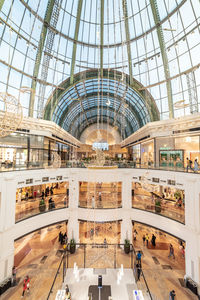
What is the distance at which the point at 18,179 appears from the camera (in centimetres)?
1181

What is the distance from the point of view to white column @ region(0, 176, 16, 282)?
10309mm

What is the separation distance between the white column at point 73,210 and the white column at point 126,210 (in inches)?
186

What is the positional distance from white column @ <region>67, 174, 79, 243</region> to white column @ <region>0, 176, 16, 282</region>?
19.0 ft

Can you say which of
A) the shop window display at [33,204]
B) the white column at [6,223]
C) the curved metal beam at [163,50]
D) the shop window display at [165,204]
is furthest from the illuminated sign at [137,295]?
the curved metal beam at [163,50]

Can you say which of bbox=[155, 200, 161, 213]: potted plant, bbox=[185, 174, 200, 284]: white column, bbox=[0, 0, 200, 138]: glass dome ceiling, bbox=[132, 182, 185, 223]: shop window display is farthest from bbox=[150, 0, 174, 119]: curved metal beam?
bbox=[155, 200, 161, 213]: potted plant

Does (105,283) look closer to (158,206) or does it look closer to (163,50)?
(158,206)

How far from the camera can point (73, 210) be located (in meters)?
15.8

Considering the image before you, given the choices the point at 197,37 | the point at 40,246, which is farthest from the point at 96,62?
the point at 40,246

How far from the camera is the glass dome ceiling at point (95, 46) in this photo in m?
13.2

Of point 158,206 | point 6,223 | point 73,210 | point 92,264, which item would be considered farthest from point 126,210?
point 6,223

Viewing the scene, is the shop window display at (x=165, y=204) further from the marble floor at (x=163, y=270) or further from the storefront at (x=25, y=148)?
the storefront at (x=25, y=148)

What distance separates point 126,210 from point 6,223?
10583 millimetres

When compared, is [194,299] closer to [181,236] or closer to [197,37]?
[181,236]

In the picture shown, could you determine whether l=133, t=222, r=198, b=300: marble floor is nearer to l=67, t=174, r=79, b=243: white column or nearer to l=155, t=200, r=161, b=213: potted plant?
l=155, t=200, r=161, b=213: potted plant
